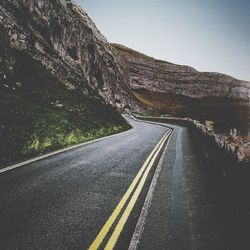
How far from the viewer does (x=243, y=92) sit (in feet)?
531

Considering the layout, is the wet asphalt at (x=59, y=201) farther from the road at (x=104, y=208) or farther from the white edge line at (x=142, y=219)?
the white edge line at (x=142, y=219)

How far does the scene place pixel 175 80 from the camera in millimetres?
133625

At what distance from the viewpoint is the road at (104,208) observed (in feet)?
13.9

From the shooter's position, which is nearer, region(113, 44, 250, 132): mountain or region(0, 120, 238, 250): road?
region(0, 120, 238, 250): road

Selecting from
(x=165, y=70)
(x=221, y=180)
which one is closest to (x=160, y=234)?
(x=221, y=180)

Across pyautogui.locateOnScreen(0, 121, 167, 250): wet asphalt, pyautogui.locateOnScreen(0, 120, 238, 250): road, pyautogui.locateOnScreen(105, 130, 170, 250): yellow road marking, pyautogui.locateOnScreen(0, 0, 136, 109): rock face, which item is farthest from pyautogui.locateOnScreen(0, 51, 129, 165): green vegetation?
pyautogui.locateOnScreen(105, 130, 170, 250): yellow road marking

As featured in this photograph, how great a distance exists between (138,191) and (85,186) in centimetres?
128

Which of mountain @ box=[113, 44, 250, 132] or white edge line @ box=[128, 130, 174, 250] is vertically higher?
mountain @ box=[113, 44, 250, 132]

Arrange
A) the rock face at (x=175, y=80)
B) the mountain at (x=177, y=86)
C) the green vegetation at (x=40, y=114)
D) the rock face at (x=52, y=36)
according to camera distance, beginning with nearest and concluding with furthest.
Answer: the green vegetation at (x=40, y=114) → the rock face at (x=52, y=36) → the mountain at (x=177, y=86) → the rock face at (x=175, y=80)

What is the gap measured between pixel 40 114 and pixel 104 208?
41.0 ft

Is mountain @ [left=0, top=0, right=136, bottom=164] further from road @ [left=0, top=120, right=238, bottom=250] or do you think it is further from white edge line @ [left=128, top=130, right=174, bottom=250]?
white edge line @ [left=128, top=130, right=174, bottom=250]

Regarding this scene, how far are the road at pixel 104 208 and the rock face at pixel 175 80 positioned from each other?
368ft

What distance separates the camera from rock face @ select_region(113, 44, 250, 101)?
4924 inches

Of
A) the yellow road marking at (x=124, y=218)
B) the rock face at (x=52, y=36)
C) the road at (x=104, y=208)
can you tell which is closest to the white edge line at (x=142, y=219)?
the road at (x=104, y=208)
